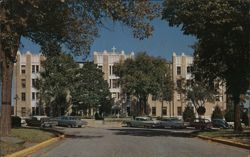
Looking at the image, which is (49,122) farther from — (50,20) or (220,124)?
(50,20)

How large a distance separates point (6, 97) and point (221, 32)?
13.7m

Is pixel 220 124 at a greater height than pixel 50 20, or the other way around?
pixel 50 20

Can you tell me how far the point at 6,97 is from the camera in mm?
29656

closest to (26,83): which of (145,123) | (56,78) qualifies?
(56,78)

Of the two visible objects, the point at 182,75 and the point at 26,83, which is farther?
the point at 182,75

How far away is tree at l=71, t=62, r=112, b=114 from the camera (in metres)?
89.9

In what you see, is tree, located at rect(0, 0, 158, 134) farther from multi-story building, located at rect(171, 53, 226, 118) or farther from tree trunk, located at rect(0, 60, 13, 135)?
multi-story building, located at rect(171, 53, 226, 118)

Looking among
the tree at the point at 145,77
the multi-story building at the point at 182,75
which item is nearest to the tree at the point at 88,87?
the tree at the point at 145,77

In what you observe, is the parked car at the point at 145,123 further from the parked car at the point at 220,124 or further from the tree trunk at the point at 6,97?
the tree trunk at the point at 6,97

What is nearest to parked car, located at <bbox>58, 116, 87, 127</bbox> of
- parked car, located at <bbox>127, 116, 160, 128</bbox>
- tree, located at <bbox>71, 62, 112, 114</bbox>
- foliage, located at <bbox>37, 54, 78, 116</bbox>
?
parked car, located at <bbox>127, 116, 160, 128</bbox>

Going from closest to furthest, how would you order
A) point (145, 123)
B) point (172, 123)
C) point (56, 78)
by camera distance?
point (172, 123) < point (145, 123) < point (56, 78)

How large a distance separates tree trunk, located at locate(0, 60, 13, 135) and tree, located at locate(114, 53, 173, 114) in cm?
5543

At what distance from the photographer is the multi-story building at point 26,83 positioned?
10712 centimetres

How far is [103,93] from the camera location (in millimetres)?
92500
